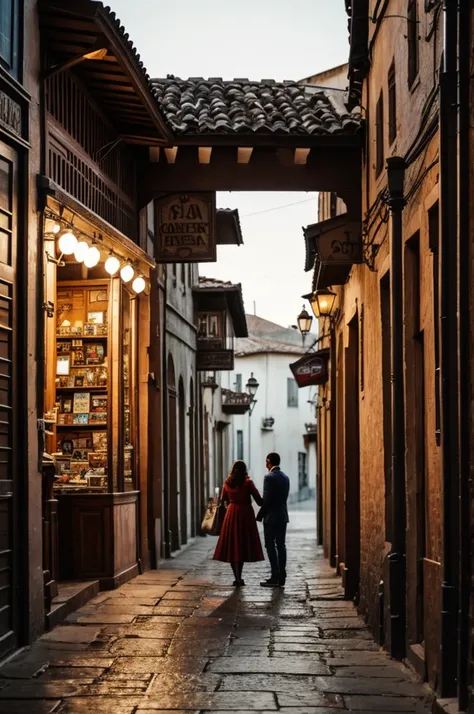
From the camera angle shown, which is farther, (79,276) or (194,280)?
(194,280)

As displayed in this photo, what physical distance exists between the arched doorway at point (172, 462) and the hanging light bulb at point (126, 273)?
852 centimetres

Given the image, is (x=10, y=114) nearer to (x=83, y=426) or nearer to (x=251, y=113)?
(x=83, y=426)

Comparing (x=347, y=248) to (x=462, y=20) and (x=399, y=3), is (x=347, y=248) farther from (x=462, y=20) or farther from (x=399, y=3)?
(x=462, y=20)

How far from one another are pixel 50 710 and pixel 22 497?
9.25 feet

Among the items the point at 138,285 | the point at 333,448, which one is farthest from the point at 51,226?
the point at 333,448

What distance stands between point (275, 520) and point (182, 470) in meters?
9.77

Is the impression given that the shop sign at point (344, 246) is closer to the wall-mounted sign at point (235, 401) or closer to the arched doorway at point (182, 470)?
the arched doorway at point (182, 470)

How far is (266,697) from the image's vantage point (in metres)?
9.11

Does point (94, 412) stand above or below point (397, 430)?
above

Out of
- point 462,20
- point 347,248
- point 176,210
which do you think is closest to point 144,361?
point 176,210

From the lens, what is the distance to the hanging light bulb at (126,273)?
623 inches

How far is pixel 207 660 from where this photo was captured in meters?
10.8

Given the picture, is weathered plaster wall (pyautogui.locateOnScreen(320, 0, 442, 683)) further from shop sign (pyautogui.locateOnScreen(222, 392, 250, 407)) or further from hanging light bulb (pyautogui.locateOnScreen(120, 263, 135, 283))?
shop sign (pyautogui.locateOnScreen(222, 392, 250, 407))

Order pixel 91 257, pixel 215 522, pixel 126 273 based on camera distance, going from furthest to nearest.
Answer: pixel 215 522, pixel 126 273, pixel 91 257
